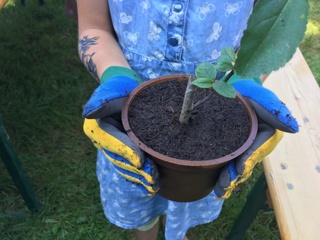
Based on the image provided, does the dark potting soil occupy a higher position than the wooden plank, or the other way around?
the dark potting soil

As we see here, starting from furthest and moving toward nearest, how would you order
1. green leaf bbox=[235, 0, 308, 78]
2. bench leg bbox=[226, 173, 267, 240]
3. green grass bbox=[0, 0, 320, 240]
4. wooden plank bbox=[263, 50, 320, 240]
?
green grass bbox=[0, 0, 320, 240] < bench leg bbox=[226, 173, 267, 240] < wooden plank bbox=[263, 50, 320, 240] < green leaf bbox=[235, 0, 308, 78]

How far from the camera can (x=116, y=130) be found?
951mm

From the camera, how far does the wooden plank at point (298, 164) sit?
1.03 m

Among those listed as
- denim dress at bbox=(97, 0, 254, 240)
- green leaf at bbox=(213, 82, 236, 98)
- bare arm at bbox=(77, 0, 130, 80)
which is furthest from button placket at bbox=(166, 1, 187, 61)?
green leaf at bbox=(213, 82, 236, 98)

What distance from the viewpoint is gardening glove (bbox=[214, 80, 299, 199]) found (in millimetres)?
903

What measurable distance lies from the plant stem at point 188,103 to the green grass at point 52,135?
3.49ft

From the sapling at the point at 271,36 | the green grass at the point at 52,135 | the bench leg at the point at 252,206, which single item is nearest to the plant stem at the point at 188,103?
the sapling at the point at 271,36

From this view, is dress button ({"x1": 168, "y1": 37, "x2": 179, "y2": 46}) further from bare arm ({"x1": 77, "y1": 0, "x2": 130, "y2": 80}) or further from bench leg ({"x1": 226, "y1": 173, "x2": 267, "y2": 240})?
bench leg ({"x1": 226, "y1": 173, "x2": 267, "y2": 240})

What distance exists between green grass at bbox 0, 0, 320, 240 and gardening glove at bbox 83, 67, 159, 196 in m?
0.94

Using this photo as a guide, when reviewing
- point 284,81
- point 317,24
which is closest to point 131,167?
point 284,81

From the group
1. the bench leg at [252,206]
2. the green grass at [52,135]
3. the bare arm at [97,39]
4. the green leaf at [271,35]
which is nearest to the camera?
the green leaf at [271,35]

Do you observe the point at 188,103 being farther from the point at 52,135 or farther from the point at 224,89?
the point at 52,135

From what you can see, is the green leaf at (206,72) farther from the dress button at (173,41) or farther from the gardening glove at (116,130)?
the dress button at (173,41)

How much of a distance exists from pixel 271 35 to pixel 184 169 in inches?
16.4
